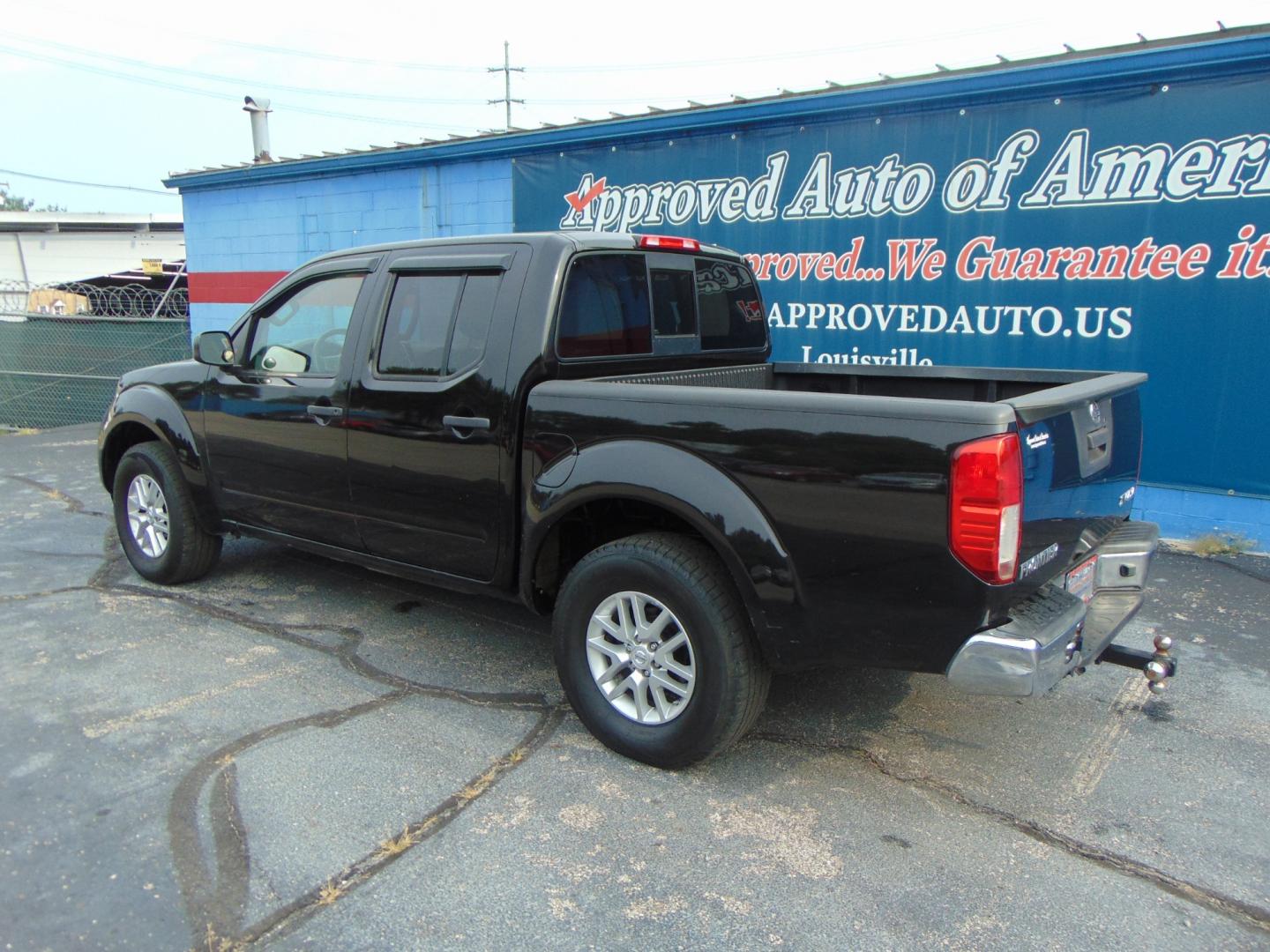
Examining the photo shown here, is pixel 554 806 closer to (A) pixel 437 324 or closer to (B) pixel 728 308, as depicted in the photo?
(A) pixel 437 324

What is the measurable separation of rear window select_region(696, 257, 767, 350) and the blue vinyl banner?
2753 millimetres

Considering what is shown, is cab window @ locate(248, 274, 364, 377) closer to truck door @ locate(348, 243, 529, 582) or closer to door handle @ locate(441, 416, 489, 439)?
truck door @ locate(348, 243, 529, 582)

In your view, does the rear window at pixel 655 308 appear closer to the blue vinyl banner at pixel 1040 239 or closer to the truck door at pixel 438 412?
the truck door at pixel 438 412

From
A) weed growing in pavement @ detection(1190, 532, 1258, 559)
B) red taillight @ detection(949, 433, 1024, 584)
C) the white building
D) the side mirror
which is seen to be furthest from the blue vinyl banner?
the white building

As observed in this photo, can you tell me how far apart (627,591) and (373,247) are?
2198 mm

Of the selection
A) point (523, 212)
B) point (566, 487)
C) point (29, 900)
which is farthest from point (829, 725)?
point (523, 212)

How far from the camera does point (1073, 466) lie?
2.99 m

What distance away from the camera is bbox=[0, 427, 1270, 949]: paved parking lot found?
253 cm

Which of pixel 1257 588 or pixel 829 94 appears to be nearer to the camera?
pixel 1257 588

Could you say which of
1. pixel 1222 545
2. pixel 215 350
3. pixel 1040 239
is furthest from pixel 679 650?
pixel 1040 239

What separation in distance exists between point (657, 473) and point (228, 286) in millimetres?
11167

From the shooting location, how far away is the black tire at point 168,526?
16.6 ft

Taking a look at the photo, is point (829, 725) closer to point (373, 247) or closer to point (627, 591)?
point (627, 591)

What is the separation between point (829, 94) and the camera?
7203 mm
